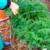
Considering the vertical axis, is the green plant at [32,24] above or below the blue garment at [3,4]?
below

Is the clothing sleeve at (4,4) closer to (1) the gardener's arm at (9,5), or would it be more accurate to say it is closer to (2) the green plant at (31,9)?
(1) the gardener's arm at (9,5)

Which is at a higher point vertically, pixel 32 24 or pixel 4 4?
pixel 4 4

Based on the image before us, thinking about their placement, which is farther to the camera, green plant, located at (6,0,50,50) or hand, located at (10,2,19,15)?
hand, located at (10,2,19,15)

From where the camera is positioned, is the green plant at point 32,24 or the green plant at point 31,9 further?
the green plant at point 31,9

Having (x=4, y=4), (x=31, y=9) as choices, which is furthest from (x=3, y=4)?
(x=31, y=9)

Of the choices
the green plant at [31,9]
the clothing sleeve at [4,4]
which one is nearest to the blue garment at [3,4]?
the clothing sleeve at [4,4]

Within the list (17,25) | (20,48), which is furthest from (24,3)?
(20,48)

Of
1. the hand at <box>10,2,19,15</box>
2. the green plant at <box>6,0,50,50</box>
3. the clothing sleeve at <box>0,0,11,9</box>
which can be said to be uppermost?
the clothing sleeve at <box>0,0,11,9</box>

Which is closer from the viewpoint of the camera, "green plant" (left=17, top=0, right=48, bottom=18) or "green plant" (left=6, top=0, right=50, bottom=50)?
"green plant" (left=6, top=0, right=50, bottom=50)

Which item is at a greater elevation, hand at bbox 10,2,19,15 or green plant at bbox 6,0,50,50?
hand at bbox 10,2,19,15

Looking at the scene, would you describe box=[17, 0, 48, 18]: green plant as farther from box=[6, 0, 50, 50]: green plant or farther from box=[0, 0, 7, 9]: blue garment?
box=[0, 0, 7, 9]: blue garment

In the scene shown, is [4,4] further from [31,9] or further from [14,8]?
[31,9]

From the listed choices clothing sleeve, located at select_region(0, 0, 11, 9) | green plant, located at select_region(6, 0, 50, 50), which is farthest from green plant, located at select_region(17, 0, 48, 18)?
clothing sleeve, located at select_region(0, 0, 11, 9)

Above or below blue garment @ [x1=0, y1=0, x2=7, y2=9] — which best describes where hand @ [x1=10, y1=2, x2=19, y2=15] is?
below
